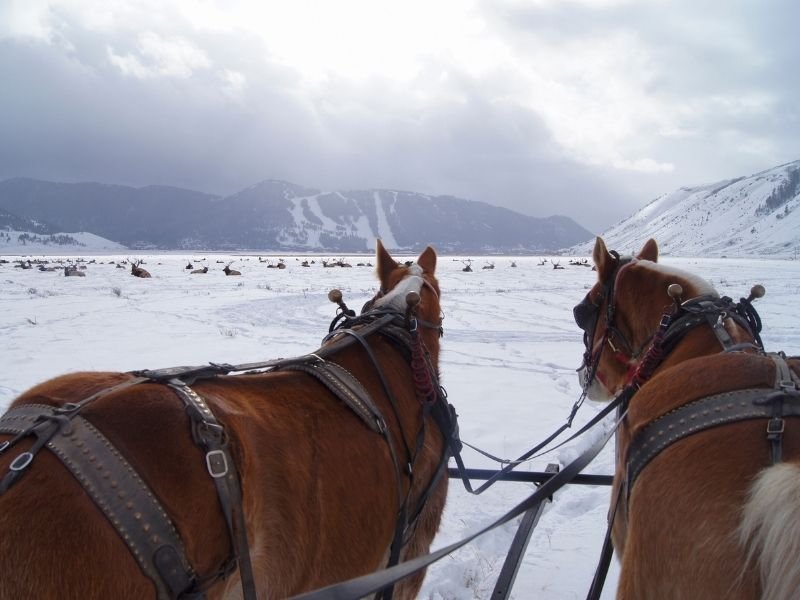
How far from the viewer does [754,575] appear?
4.32 feet

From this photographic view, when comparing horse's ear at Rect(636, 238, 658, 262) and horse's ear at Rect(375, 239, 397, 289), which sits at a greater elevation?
horse's ear at Rect(636, 238, 658, 262)

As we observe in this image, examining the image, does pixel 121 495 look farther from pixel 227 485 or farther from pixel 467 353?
pixel 467 353

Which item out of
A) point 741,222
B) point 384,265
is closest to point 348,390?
point 384,265

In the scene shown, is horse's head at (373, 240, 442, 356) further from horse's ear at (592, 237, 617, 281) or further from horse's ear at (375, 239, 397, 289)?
horse's ear at (592, 237, 617, 281)

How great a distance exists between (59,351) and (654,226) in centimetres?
22000

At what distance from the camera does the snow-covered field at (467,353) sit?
3.66 metres

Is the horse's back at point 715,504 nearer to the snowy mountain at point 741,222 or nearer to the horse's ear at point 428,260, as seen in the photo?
the horse's ear at point 428,260

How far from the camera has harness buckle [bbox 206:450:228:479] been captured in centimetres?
141

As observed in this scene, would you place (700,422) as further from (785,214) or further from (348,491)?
(785,214)

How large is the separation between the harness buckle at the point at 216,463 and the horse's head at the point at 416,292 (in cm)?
157

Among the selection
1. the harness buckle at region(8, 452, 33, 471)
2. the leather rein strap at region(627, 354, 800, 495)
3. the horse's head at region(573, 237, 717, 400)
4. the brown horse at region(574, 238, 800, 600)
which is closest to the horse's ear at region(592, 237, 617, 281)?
the horse's head at region(573, 237, 717, 400)

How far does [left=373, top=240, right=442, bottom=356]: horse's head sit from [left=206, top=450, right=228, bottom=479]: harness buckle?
5.14ft

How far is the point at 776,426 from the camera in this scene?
1.50m

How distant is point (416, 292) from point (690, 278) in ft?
5.06
